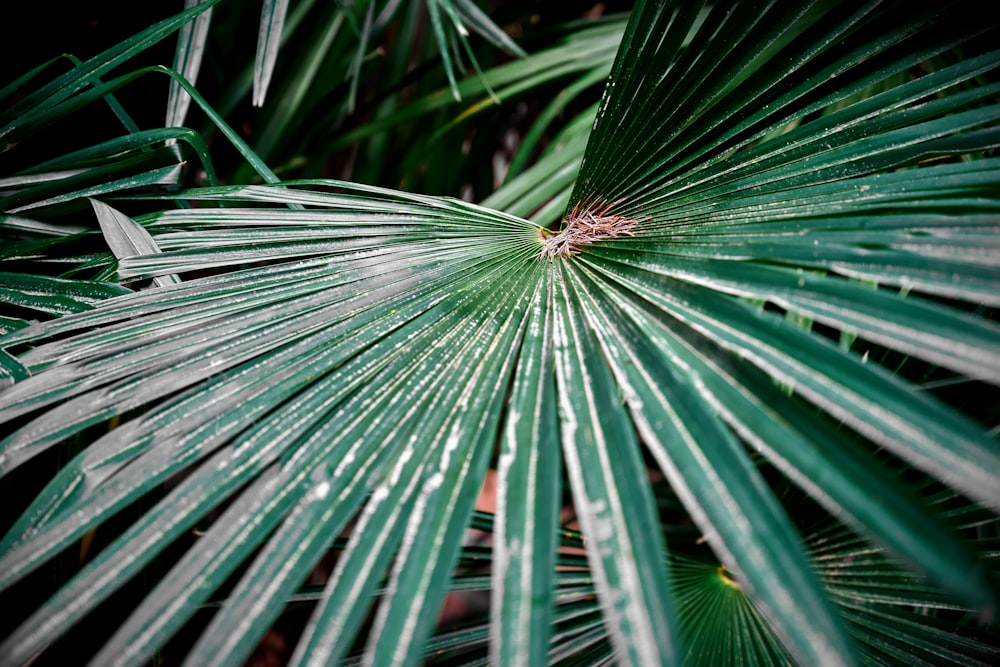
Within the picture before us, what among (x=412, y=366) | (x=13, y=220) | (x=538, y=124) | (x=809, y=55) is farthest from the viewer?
(x=538, y=124)

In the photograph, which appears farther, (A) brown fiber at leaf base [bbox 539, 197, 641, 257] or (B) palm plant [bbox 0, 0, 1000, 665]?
(A) brown fiber at leaf base [bbox 539, 197, 641, 257]

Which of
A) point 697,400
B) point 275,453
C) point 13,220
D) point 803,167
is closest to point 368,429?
point 275,453

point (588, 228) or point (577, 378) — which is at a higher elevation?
point (588, 228)

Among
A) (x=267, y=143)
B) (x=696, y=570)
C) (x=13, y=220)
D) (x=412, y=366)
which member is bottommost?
(x=696, y=570)

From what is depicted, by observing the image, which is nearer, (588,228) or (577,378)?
(577,378)

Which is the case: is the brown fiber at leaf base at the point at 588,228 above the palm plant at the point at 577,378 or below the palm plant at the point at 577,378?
above

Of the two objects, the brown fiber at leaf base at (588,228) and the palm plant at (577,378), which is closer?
the palm plant at (577,378)

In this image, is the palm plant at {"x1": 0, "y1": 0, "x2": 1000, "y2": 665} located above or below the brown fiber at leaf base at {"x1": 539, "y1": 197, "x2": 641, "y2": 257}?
below

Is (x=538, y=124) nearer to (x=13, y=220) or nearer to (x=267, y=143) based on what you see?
(x=267, y=143)
